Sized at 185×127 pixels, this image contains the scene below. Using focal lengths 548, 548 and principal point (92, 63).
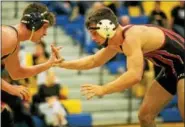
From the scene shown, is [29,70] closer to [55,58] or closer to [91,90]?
[55,58]

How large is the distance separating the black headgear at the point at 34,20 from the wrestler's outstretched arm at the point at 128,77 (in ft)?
2.45

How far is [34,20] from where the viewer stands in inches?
187

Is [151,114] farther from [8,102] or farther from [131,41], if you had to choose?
[8,102]

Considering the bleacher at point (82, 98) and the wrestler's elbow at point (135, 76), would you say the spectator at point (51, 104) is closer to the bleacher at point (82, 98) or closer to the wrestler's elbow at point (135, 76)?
the bleacher at point (82, 98)

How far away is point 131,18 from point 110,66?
136 cm

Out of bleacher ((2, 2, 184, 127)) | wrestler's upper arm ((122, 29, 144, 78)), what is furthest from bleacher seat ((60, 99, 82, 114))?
wrestler's upper arm ((122, 29, 144, 78))

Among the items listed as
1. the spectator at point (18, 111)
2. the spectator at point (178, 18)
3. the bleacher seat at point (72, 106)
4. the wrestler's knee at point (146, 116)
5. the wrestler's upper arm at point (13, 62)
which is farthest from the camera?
the spectator at point (178, 18)

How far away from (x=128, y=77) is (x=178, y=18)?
5.19m

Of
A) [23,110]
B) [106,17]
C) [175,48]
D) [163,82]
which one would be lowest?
[23,110]

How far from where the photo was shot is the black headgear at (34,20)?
15.6ft

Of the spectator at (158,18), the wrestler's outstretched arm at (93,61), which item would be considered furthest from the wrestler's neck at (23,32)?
the spectator at (158,18)

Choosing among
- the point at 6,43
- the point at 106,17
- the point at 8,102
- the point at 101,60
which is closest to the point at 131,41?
the point at 106,17

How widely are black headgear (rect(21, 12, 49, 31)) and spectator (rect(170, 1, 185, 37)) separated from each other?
459 cm

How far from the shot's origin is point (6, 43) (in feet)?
14.9
